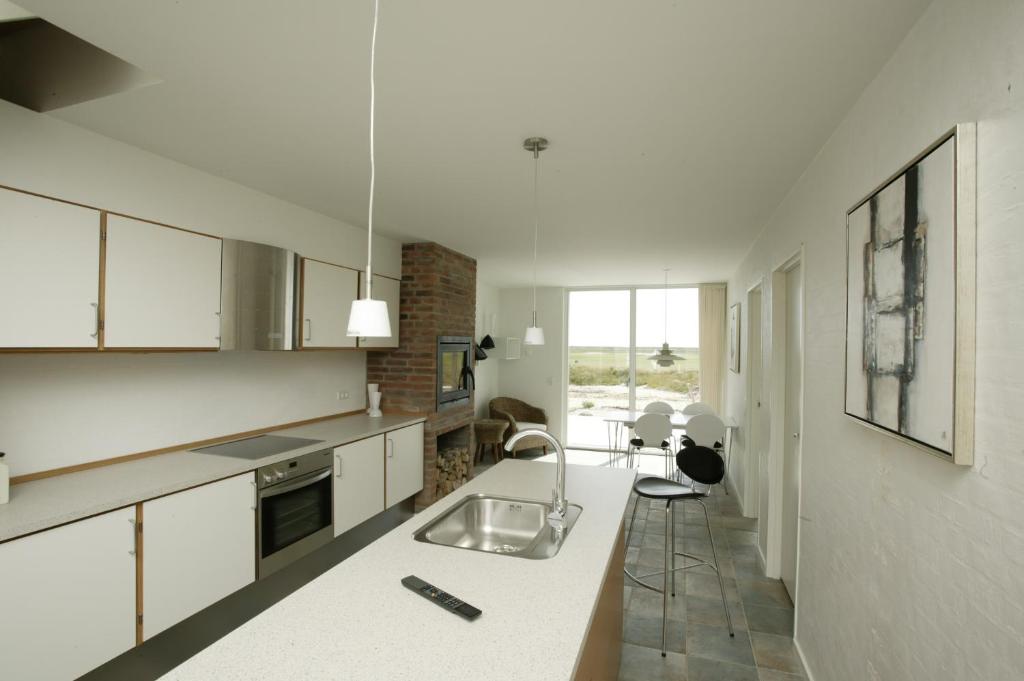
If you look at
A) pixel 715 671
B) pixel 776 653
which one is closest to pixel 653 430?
pixel 776 653

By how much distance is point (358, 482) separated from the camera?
339 cm

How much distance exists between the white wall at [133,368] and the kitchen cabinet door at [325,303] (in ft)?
0.86

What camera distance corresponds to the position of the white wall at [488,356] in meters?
7.30

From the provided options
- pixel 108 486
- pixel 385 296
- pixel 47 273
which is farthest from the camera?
pixel 385 296

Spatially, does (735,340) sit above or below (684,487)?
above

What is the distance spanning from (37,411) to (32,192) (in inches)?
37.1

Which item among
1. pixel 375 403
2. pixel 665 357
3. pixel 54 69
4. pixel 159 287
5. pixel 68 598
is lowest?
pixel 68 598

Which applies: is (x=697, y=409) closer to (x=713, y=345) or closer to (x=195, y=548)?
(x=713, y=345)

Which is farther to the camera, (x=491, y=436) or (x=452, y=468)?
(x=491, y=436)

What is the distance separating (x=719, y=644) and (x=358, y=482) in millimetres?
2380

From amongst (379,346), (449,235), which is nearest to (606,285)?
(449,235)

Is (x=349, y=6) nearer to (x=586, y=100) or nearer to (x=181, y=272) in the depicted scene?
(x=586, y=100)

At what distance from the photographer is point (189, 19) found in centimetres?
143

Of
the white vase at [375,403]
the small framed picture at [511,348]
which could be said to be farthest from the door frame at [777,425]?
the small framed picture at [511,348]
